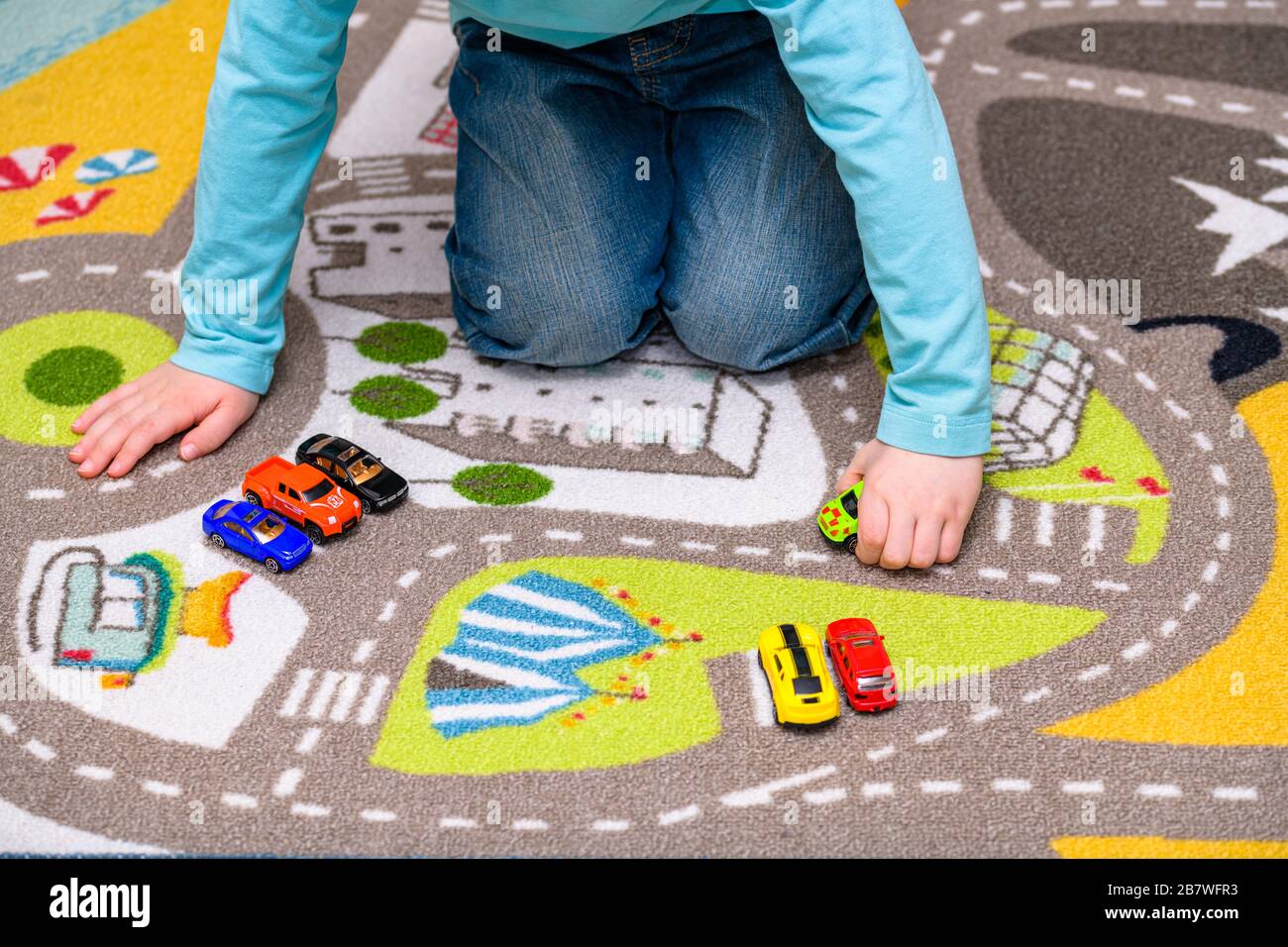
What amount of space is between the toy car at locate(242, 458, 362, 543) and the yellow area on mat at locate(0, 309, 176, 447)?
19 centimetres

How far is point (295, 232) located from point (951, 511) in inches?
21.1

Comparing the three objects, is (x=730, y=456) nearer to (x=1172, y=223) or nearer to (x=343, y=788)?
(x=343, y=788)

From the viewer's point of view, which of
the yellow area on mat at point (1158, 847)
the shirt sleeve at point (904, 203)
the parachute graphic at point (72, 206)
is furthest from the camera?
the parachute graphic at point (72, 206)

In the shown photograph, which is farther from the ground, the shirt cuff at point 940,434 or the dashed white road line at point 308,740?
the shirt cuff at point 940,434

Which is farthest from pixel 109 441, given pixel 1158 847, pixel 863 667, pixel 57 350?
pixel 1158 847

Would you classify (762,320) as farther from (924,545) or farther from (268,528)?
(268,528)

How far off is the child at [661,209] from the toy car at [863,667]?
9 cm

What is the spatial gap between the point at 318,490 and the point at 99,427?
21 centimetres

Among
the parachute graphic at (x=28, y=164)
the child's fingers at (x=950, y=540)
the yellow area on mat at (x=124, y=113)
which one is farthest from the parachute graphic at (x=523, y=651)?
the parachute graphic at (x=28, y=164)

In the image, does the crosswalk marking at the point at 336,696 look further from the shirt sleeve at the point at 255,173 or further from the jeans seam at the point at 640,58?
the jeans seam at the point at 640,58

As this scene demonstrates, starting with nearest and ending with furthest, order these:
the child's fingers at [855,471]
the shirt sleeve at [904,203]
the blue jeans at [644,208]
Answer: the shirt sleeve at [904,203] → the child's fingers at [855,471] → the blue jeans at [644,208]

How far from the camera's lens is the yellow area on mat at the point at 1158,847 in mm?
713

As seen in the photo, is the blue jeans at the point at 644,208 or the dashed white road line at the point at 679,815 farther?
the blue jeans at the point at 644,208

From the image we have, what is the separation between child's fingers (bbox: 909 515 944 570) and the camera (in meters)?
0.87
